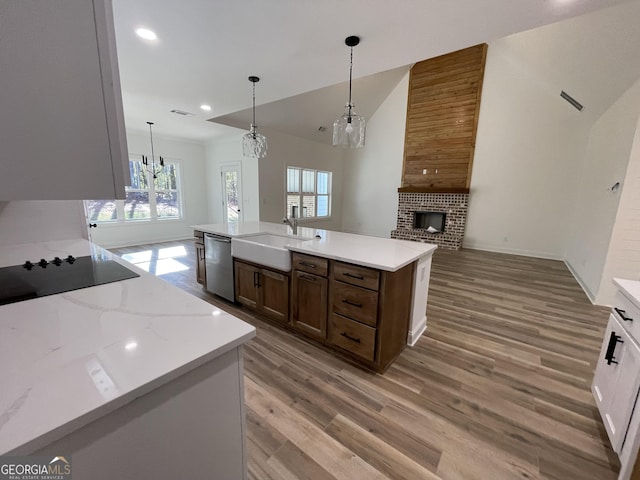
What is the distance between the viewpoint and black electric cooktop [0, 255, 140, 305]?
1.08m

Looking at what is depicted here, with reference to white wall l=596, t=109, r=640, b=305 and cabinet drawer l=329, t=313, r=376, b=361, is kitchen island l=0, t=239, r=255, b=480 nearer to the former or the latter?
cabinet drawer l=329, t=313, r=376, b=361

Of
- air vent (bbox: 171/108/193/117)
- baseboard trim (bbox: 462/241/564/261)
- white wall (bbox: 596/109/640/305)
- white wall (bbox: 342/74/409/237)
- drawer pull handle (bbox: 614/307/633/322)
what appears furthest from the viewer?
white wall (bbox: 342/74/409/237)

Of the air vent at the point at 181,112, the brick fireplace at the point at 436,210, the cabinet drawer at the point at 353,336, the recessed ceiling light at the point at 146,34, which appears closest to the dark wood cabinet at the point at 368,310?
the cabinet drawer at the point at 353,336

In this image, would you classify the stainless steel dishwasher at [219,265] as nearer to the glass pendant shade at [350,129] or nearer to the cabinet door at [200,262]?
the cabinet door at [200,262]

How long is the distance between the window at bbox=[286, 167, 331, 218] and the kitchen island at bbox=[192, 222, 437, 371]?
386cm

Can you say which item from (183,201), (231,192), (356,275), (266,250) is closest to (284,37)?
(266,250)

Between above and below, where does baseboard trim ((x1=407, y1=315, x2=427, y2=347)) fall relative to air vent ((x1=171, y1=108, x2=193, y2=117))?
below

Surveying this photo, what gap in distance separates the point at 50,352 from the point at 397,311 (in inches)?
75.3

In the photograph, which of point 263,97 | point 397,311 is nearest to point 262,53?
point 263,97

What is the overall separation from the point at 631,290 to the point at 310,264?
6.15 feet

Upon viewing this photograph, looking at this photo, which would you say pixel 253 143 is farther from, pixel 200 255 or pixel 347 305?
pixel 347 305

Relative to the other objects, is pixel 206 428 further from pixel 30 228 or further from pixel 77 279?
pixel 30 228

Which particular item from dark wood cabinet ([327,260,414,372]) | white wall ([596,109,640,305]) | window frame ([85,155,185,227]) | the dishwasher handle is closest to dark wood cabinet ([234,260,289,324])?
the dishwasher handle

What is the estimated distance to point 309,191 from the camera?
24.2 feet
